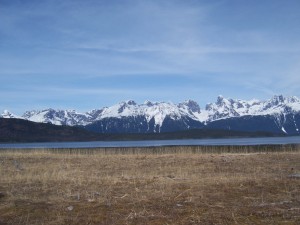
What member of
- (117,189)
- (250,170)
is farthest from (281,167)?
(117,189)

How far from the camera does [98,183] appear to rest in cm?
1938

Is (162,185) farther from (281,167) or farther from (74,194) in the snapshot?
(281,167)

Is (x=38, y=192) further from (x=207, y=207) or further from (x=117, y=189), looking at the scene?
(x=207, y=207)

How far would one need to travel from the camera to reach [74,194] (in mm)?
16344

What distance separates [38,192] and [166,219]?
7276 millimetres

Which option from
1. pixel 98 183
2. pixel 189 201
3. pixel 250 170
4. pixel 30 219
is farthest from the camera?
pixel 250 170

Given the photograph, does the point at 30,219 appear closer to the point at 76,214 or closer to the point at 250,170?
the point at 76,214

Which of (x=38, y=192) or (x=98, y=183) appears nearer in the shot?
(x=38, y=192)

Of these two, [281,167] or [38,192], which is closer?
[38,192]

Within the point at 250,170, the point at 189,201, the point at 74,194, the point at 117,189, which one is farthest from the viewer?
the point at 250,170

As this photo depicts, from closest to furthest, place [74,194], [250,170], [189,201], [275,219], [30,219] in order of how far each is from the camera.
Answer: [275,219] < [30,219] < [189,201] < [74,194] < [250,170]

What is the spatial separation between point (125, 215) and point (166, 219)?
52.8 inches

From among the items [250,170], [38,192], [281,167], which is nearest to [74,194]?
[38,192]

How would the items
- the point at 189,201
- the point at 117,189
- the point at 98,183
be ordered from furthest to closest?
the point at 98,183 < the point at 117,189 < the point at 189,201
